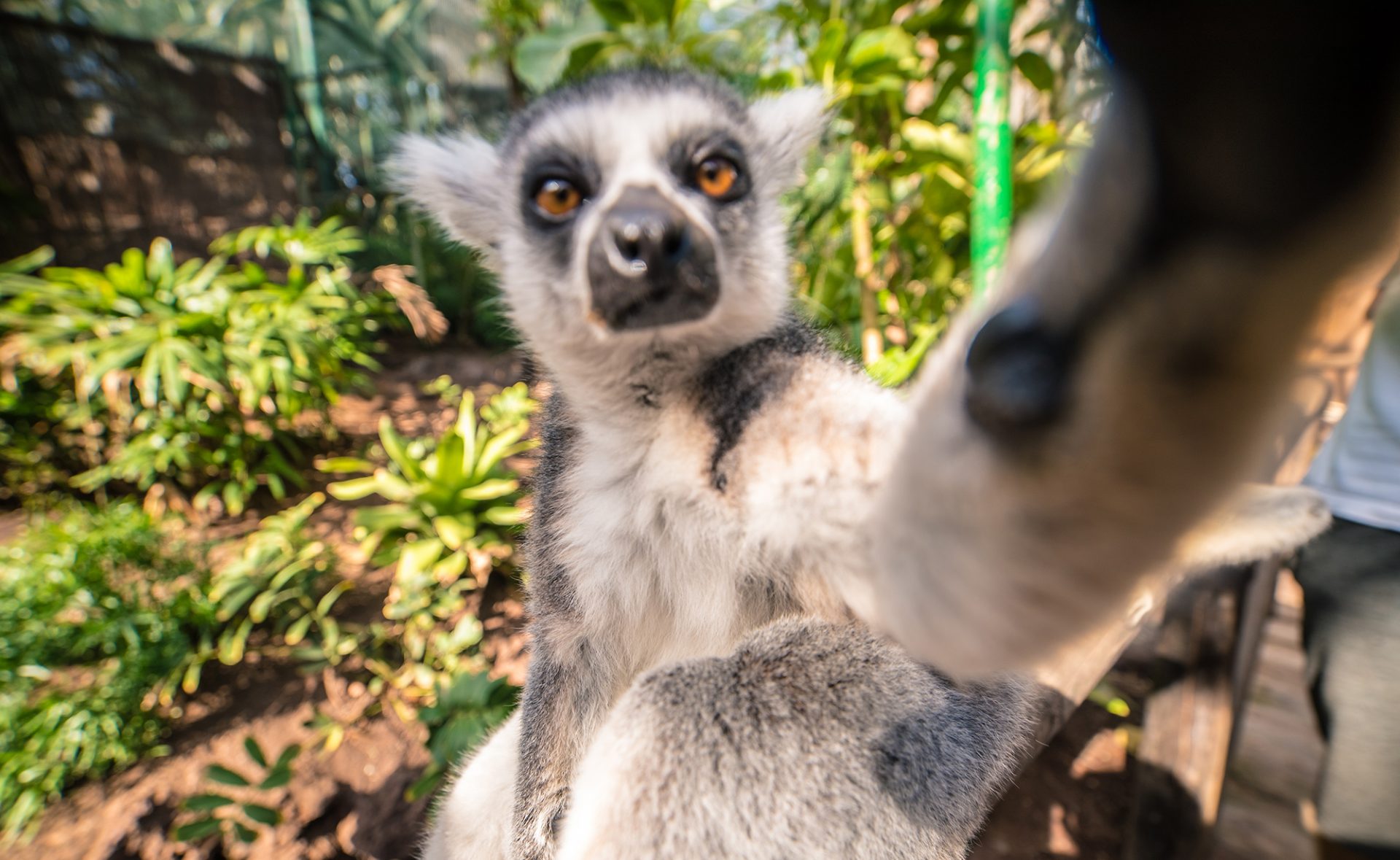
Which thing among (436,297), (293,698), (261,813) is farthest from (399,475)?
(436,297)

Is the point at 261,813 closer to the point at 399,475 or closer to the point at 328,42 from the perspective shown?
the point at 399,475

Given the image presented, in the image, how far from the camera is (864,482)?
0.84 meters

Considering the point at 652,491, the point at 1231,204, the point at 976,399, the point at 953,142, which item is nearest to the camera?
the point at 1231,204

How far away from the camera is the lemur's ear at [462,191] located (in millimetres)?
1443

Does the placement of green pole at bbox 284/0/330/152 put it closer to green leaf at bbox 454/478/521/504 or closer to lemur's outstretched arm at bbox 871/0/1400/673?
green leaf at bbox 454/478/521/504

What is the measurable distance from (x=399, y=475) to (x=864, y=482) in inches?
122

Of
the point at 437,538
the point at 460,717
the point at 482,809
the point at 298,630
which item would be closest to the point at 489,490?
the point at 437,538

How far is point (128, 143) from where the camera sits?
6.09 metres

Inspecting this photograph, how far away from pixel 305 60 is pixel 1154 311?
9305 millimetres

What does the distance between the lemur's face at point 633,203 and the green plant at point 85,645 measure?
7.41 feet

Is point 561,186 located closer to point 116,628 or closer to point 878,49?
point 878,49

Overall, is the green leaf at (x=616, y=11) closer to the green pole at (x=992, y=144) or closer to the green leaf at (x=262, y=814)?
the green pole at (x=992, y=144)

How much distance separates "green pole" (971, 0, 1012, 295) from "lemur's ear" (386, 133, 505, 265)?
1006 millimetres

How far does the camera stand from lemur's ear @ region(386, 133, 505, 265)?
1.44m
